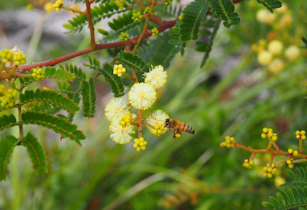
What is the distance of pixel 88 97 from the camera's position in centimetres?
63

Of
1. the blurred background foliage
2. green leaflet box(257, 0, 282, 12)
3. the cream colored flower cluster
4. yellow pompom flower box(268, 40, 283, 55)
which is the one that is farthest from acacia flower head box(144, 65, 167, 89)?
yellow pompom flower box(268, 40, 283, 55)

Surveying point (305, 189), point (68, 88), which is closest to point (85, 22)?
point (68, 88)

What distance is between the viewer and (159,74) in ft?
1.85

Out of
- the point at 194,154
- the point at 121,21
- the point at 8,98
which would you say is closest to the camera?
the point at 8,98

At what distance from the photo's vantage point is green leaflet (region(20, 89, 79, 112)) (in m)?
0.58

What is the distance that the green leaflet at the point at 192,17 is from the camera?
2.14 ft

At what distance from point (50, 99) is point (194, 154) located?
1.88 metres

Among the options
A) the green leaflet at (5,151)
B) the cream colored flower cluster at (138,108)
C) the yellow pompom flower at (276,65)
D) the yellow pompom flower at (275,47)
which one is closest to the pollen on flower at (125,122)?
the cream colored flower cluster at (138,108)

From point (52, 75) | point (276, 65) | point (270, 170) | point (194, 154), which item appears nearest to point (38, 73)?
point (52, 75)

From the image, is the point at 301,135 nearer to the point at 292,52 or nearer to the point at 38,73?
the point at 38,73

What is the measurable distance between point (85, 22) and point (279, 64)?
1120 mm

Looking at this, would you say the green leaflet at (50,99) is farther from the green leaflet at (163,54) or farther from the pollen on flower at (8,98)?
the green leaflet at (163,54)

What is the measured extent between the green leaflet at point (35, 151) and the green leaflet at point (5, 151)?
0.07 ft

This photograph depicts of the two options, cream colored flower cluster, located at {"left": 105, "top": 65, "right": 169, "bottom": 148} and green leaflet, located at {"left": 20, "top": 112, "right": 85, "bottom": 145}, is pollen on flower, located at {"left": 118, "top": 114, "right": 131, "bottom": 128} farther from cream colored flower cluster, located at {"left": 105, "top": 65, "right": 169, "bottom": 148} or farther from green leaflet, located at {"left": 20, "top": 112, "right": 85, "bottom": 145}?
green leaflet, located at {"left": 20, "top": 112, "right": 85, "bottom": 145}
